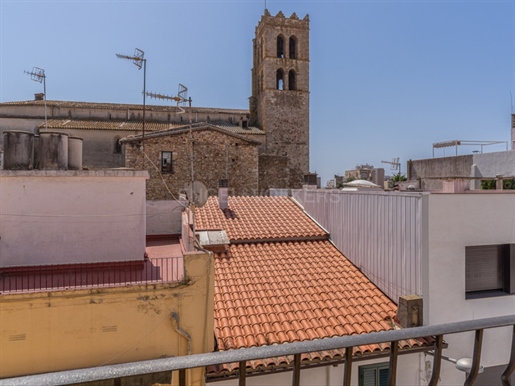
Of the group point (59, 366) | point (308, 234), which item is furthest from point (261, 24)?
point (59, 366)

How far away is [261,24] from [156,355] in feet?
118

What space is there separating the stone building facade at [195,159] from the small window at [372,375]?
1551cm

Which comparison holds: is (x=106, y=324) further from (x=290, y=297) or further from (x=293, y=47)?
(x=293, y=47)

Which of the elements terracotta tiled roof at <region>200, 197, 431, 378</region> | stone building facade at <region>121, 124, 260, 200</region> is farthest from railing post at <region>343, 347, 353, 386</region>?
stone building facade at <region>121, 124, 260, 200</region>

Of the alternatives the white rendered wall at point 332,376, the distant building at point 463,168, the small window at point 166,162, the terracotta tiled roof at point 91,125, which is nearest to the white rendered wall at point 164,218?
the white rendered wall at point 332,376

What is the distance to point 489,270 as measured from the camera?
6891 mm

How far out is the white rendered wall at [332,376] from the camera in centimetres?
575

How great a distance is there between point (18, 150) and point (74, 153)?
1.15 meters

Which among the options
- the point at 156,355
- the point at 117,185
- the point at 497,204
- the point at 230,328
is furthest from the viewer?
the point at 117,185

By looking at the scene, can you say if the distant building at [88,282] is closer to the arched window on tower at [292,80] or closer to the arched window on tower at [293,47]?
the arched window on tower at [292,80]

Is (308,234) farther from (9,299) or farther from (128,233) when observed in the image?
(9,299)

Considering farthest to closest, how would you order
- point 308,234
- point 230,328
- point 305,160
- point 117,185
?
1. point 305,160
2. point 308,234
3. point 117,185
4. point 230,328

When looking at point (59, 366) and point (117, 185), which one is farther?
point (117, 185)

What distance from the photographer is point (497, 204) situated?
263 inches
